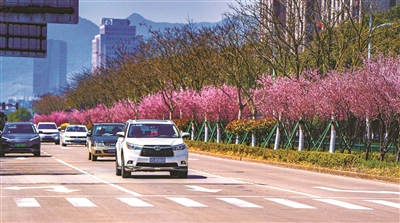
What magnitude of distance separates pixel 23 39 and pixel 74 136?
2355 cm

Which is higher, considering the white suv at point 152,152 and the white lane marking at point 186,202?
the white suv at point 152,152

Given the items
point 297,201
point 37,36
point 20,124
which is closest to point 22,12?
point 37,36

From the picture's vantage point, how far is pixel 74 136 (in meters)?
66.1

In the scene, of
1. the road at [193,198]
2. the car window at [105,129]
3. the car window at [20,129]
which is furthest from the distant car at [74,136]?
the road at [193,198]

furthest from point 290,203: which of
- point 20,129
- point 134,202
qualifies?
point 20,129

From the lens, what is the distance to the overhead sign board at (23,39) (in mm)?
42500

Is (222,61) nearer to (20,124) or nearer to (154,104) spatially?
(20,124)

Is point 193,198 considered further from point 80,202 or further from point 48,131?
point 48,131

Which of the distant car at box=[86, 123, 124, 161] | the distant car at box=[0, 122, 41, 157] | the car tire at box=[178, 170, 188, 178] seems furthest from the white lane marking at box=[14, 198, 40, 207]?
the distant car at box=[0, 122, 41, 157]

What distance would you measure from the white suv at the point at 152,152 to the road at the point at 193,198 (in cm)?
41

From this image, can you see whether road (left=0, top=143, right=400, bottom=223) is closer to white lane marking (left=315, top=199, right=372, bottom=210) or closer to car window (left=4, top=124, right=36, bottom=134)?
white lane marking (left=315, top=199, right=372, bottom=210)

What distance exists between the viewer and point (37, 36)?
4300 cm

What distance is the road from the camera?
51.2 feet

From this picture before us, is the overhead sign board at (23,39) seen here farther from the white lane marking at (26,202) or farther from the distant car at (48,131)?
the distant car at (48,131)
